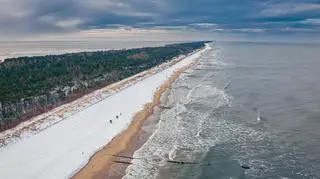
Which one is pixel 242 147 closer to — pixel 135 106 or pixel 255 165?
pixel 255 165

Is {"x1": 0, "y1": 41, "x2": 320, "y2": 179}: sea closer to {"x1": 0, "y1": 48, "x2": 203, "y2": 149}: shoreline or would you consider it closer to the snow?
the snow

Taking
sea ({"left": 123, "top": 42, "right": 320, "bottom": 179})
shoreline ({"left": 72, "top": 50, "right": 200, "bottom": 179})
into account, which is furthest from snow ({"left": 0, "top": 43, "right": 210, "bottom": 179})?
sea ({"left": 123, "top": 42, "right": 320, "bottom": 179})

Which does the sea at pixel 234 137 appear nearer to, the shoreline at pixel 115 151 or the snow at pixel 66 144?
the shoreline at pixel 115 151

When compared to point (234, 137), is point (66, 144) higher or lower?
higher

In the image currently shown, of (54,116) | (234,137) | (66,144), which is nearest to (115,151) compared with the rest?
(66,144)

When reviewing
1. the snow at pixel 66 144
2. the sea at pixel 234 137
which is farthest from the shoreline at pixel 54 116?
the sea at pixel 234 137

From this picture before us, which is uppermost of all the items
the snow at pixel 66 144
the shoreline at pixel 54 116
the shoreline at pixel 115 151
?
the shoreline at pixel 54 116

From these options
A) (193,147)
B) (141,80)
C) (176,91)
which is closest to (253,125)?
(193,147)

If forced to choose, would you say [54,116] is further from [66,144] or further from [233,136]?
[233,136]

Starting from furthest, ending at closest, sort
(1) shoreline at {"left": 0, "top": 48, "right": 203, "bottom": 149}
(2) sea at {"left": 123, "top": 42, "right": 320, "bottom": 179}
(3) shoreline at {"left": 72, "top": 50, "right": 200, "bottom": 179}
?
(1) shoreline at {"left": 0, "top": 48, "right": 203, "bottom": 149} < (2) sea at {"left": 123, "top": 42, "right": 320, "bottom": 179} < (3) shoreline at {"left": 72, "top": 50, "right": 200, "bottom": 179}
